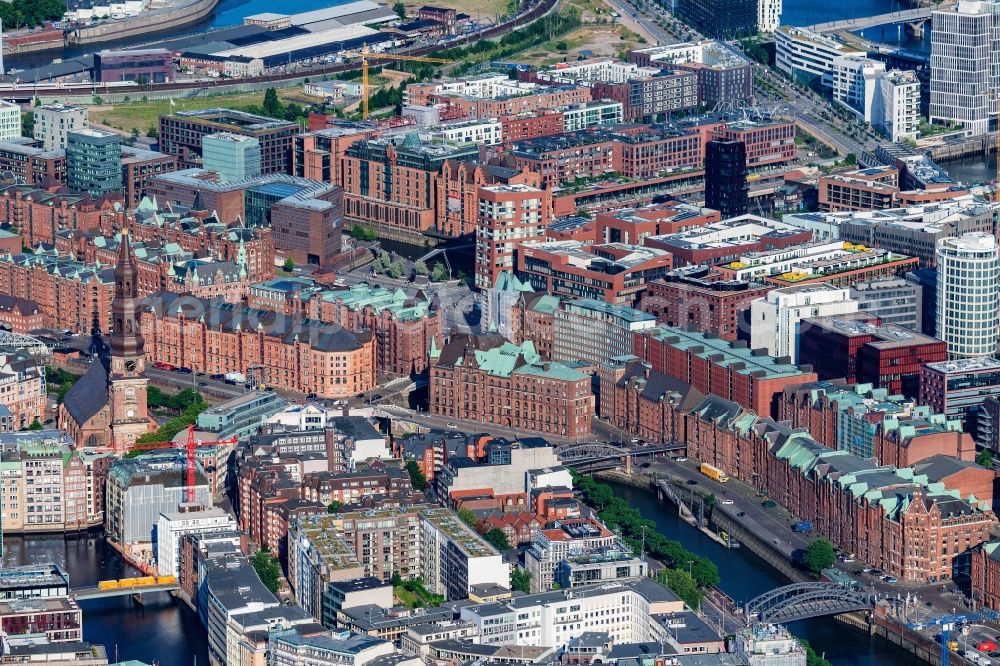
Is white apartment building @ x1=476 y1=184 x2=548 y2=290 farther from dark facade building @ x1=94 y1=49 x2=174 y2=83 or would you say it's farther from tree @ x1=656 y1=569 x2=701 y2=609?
dark facade building @ x1=94 y1=49 x2=174 y2=83

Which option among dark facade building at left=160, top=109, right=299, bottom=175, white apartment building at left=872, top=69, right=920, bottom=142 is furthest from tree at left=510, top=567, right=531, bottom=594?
white apartment building at left=872, top=69, right=920, bottom=142

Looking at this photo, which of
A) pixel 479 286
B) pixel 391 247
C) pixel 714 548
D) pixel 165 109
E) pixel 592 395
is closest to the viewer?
pixel 714 548

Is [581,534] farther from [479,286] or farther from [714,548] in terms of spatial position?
[479,286]

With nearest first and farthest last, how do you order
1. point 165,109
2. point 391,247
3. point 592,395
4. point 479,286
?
point 592,395
point 479,286
point 391,247
point 165,109

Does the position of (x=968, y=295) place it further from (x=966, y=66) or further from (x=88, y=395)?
(x=966, y=66)

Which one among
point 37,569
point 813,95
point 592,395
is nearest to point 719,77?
point 813,95

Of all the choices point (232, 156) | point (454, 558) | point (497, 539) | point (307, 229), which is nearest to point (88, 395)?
point (497, 539)

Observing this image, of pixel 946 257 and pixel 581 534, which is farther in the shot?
pixel 946 257

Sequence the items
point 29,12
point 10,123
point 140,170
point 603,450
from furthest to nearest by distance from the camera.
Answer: point 29,12 < point 10,123 < point 140,170 < point 603,450
